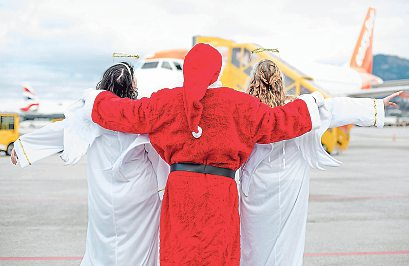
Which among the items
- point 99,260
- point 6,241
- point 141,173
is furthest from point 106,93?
point 6,241

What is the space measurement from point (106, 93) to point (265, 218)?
1.15 meters

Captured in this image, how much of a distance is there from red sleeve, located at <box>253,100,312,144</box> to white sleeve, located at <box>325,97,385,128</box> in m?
0.23

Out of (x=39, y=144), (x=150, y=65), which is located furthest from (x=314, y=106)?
(x=150, y=65)

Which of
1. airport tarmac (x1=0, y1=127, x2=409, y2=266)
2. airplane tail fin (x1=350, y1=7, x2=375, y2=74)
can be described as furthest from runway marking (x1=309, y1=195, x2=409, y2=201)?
airplane tail fin (x1=350, y1=7, x2=375, y2=74)

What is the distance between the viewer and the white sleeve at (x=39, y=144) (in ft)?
11.9

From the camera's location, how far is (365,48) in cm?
3788

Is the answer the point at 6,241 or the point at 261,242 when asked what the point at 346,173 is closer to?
the point at 6,241

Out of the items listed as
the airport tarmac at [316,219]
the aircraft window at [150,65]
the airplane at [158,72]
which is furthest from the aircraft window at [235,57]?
the airport tarmac at [316,219]

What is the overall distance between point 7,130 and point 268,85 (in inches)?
718

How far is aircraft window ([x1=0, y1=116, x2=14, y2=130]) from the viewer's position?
20344 millimetres

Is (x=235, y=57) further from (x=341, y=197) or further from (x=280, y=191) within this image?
(x=280, y=191)

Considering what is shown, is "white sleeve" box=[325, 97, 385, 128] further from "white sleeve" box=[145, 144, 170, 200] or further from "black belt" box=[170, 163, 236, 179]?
"white sleeve" box=[145, 144, 170, 200]

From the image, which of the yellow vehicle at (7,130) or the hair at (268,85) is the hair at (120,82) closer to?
the hair at (268,85)

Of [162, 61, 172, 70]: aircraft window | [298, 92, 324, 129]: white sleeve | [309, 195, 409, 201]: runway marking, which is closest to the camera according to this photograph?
[298, 92, 324, 129]: white sleeve
